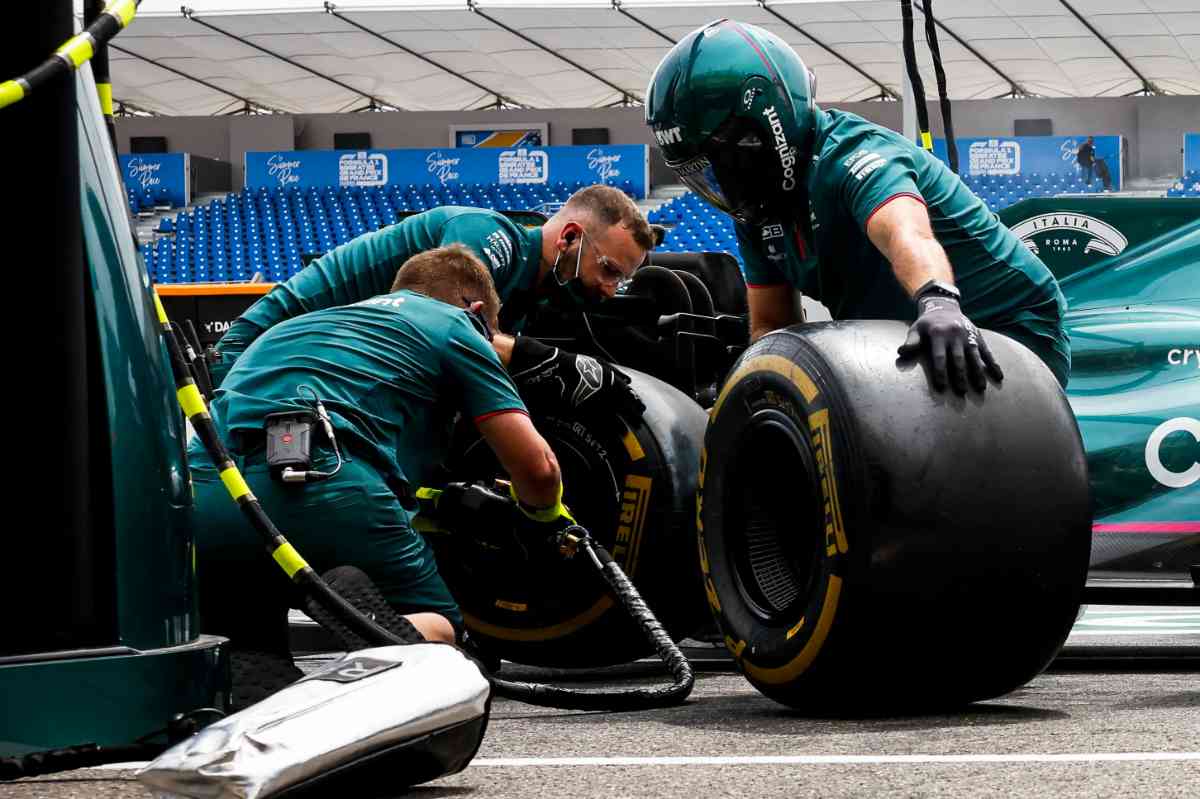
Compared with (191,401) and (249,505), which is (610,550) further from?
(191,401)

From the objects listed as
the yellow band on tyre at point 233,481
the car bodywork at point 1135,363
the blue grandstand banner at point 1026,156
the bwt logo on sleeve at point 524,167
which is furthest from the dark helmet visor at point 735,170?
the bwt logo on sleeve at point 524,167

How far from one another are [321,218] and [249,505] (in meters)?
24.7

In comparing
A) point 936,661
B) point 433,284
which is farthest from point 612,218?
point 936,661

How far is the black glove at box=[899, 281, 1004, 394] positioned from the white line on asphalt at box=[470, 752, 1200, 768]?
0.76 metres

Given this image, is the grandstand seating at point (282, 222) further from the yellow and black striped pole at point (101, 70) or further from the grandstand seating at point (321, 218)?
the yellow and black striped pole at point (101, 70)

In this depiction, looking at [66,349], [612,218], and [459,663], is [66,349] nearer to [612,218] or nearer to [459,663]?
[459,663]

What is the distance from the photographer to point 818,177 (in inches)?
146

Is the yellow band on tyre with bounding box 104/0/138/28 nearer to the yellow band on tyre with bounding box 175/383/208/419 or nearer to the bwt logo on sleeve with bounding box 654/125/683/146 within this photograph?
the yellow band on tyre with bounding box 175/383/208/419

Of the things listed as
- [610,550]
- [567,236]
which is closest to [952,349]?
[610,550]

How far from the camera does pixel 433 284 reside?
3943mm

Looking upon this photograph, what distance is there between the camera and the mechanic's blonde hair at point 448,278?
395 centimetres

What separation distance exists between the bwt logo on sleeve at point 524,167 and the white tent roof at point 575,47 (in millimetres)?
1510

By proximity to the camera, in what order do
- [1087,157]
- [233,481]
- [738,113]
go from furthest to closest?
1. [1087,157]
2. [738,113]
3. [233,481]

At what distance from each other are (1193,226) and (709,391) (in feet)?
4.88
